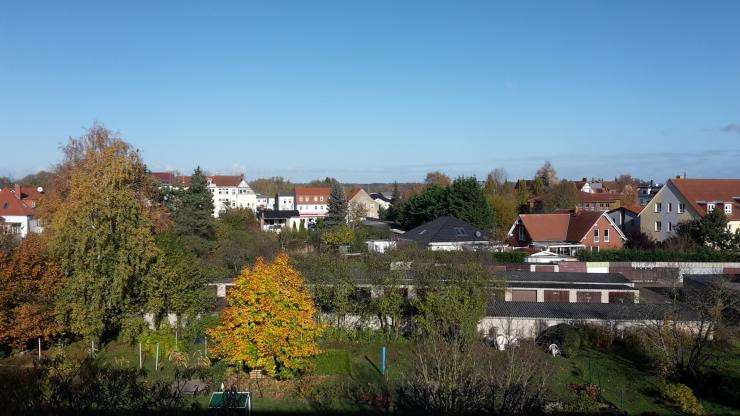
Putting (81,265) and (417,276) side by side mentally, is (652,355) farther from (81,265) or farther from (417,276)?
(81,265)

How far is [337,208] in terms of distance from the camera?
49406 mm

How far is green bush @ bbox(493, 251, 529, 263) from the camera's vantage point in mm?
30219

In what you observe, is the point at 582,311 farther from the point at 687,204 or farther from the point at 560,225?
the point at 687,204

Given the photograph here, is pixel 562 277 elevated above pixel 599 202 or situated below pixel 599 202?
below

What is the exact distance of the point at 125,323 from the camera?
17094mm

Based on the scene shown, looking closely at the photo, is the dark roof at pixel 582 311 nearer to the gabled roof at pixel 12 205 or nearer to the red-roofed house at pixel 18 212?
the red-roofed house at pixel 18 212

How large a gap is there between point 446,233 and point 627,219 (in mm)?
15052

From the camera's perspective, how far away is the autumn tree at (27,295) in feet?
52.1

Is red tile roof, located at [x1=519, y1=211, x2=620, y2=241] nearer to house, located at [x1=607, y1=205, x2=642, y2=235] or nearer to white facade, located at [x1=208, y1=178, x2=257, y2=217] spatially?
house, located at [x1=607, y1=205, x2=642, y2=235]

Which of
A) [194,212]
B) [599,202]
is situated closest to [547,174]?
[599,202]

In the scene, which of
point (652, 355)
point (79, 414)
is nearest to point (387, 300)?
point (652, 355)

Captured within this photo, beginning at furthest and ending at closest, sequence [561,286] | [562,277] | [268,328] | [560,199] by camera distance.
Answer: [560,199] < [562,277] < [561,286] < [268,328]

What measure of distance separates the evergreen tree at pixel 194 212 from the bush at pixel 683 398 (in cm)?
2322

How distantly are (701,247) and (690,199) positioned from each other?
4.86 meters
